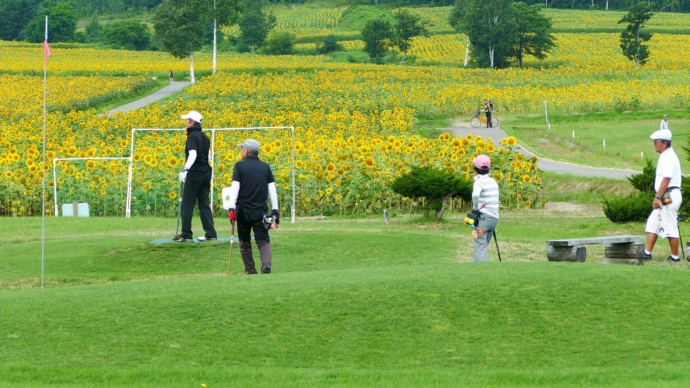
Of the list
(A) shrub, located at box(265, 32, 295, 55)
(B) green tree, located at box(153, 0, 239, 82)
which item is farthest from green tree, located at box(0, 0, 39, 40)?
(B) green tree, located at box(153, 0, 239, 82)

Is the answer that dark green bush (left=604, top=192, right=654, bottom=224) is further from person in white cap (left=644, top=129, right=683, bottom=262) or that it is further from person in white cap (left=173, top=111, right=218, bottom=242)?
person in white cap (left=173, top=111, right=218, bottom=242)

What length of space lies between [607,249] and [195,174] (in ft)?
22.1

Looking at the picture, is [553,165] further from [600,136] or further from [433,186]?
[433,186]

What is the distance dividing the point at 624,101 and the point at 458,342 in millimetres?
51506

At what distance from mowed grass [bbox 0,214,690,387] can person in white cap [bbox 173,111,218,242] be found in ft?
12.3

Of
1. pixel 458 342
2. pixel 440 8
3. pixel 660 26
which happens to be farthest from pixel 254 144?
pixel 440 8

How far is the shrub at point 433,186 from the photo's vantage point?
24.5 m

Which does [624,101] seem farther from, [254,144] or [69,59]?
[69,59]

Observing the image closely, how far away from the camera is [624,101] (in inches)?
2408

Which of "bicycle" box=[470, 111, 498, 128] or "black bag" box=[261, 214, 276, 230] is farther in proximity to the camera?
"bicycle" box=[470, 111, 498, 128]

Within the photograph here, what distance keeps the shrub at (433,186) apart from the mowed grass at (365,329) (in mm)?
9124

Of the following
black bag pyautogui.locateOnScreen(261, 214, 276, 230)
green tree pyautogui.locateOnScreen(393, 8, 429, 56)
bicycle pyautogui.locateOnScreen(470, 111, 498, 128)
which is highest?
green tree pyautogui.locateOnScreen(393, 8, 429, 56)

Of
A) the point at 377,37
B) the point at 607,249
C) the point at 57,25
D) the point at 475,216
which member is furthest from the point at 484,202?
the point at 57,25

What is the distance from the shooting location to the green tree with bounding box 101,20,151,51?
148 m
